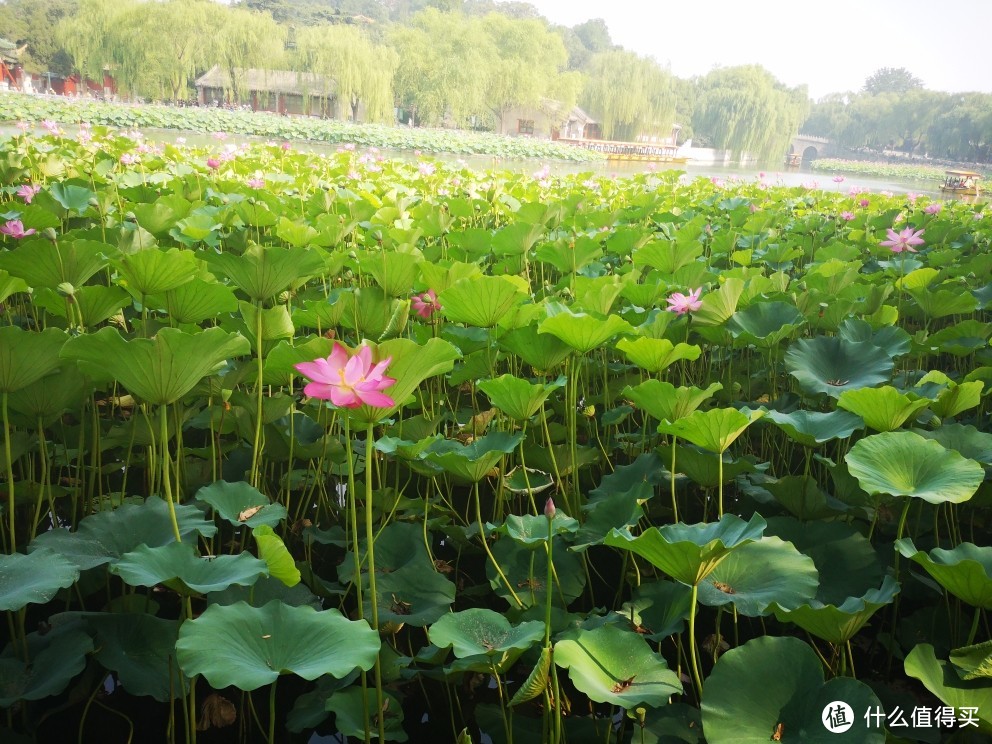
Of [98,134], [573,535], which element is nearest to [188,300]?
[573,535]

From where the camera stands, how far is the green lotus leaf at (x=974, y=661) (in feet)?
2.23

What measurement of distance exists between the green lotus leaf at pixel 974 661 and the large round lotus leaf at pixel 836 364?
0.59 meters

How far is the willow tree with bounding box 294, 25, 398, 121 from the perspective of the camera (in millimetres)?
22203

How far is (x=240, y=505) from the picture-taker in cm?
98

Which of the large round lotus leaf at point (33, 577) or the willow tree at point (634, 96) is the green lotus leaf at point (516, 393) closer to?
the large round lotus leaf at point (33, 577)

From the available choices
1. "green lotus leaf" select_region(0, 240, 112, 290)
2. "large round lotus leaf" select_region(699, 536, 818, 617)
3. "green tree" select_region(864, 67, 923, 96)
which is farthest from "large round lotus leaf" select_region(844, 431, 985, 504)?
"green tree" select_region(864, 67, 923, 96)

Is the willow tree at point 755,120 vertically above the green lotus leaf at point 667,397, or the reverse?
the willow tree at point 755,120

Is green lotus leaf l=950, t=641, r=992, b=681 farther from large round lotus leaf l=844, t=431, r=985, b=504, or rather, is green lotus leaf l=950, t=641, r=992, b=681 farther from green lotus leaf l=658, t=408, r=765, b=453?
green lotus leaf l=658, t=408, r=765, b=453

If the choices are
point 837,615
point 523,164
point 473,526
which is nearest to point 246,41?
point 523,164

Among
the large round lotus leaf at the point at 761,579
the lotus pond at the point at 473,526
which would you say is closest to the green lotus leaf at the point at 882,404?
the lotus pond at the point at 473,526

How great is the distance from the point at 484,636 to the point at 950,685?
1.55 ft

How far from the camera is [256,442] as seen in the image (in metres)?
1.13

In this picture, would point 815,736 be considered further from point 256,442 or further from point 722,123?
point 722,123

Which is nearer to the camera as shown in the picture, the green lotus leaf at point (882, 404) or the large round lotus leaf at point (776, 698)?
the large round lotus leaf at point (776, 698)
